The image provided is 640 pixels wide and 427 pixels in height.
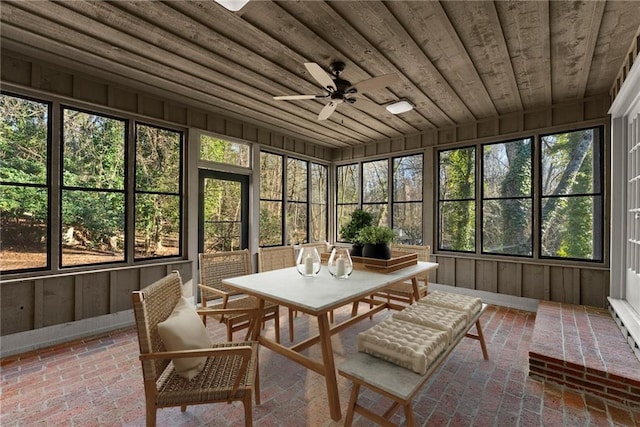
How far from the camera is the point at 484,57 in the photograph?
2793 mm

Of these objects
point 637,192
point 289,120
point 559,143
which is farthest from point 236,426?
point 559,143

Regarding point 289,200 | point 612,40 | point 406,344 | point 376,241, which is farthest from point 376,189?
point 406,344

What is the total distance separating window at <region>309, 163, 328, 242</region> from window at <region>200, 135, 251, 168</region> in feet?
5.40

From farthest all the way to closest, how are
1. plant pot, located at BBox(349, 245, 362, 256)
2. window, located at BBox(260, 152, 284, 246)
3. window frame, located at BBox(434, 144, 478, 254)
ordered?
window, located at BBox(260, 152, 284, 246) < window frame, located at BBox(434, 144, 478, 254) < plant pot, located at BBox(349, 245, 362, 256)

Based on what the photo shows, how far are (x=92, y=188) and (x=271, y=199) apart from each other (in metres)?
2.60

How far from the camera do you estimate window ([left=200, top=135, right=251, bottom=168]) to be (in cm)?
431

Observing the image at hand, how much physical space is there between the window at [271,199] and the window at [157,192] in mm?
1433

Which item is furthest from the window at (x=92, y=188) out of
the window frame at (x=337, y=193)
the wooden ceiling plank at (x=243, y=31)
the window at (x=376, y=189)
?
the window at (x=376, y=189)

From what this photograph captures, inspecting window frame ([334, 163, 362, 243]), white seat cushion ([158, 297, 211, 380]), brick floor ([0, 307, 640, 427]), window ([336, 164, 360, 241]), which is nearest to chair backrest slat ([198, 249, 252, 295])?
brick floor ([0, 307, 640, 427])

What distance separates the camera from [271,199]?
207 inches

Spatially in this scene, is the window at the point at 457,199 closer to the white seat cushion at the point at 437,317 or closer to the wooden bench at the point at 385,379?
the white seat cushion at the point at 437,317

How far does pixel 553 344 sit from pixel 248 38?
3897mm

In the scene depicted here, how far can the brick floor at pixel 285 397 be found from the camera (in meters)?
1.96

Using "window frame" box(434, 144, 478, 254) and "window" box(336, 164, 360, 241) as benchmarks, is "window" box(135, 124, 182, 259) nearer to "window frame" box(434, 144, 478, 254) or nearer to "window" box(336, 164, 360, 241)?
"window" box(336, 164, 360, 241)
